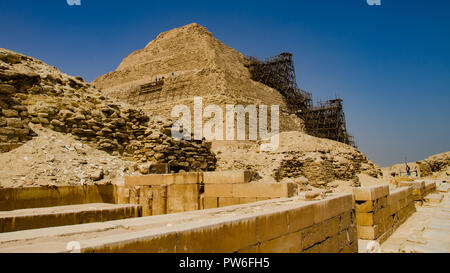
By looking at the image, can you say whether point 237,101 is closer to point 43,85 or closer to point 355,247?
point 43,85

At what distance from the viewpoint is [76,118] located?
952 cm

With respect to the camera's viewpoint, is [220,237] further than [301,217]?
No

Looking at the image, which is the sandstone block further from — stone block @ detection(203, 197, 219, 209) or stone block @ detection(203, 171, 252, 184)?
stone block @ detection(203, 197, 219, 209)

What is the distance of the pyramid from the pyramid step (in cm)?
2459

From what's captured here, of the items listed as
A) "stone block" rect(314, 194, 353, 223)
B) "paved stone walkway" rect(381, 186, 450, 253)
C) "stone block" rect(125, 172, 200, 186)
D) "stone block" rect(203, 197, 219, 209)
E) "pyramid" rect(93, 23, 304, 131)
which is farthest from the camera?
"pyramid" rect(93, 23, 304, 131)

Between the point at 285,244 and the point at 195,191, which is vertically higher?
the point at 195,191

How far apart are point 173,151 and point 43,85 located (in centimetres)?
460

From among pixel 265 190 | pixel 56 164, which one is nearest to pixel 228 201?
pixel 265 190

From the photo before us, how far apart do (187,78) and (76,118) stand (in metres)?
25.9

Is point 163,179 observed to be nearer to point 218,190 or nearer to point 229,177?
point 218,190

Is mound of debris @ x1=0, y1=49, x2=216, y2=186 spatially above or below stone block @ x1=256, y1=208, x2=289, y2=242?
above

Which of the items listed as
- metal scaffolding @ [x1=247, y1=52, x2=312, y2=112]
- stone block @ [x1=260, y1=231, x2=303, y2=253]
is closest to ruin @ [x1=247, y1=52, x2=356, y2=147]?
metal scaffolding @ [x1=247, y1=52, x2=312, y2=112]

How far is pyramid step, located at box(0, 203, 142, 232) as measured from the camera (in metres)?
4.07
